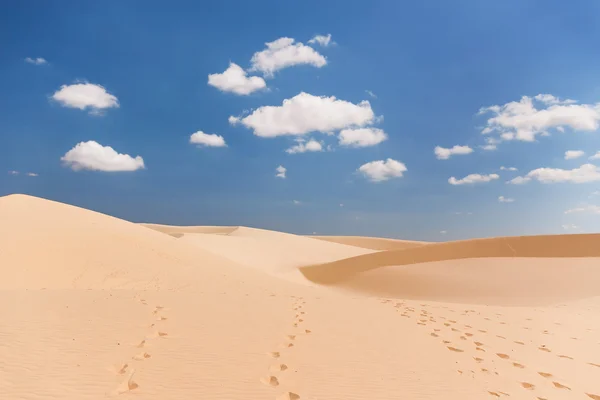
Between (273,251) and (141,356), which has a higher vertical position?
(273,251)

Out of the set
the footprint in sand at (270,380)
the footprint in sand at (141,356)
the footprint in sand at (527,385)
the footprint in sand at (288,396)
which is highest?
the footprint in sand at (141,356)

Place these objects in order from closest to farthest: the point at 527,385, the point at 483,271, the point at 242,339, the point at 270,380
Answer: the point at 270,380, the point at 527,385, the point at 242,339, the point at 483,271

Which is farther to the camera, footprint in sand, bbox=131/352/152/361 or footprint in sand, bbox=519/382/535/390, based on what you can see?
footprint in sand, bbox=131/352/152/361

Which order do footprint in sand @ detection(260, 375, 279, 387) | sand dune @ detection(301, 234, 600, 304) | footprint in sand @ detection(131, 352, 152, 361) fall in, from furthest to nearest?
sand dune @ detection(301, 234, 600, 304), footprint in sand @ detection(131, 352, 152, 361), footprint in sand @ detection(260, 375, 279, 387)

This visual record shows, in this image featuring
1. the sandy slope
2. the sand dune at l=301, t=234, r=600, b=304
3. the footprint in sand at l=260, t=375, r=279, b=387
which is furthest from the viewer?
the sandy slope

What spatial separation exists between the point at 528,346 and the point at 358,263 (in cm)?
1961

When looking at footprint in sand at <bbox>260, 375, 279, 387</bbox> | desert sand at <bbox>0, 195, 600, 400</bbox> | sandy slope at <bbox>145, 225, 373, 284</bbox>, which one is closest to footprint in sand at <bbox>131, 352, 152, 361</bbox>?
desert sand at <bbox>0, 195, 600, 400</bbox>

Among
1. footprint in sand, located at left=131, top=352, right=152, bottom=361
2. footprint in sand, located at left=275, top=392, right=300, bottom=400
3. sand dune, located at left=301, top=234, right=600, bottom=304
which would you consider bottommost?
footprint in sand, located at left=275, top=392, right=300, bottom=400

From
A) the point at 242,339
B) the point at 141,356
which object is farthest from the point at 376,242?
the point at 141,356

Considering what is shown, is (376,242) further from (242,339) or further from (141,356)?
(141,356)

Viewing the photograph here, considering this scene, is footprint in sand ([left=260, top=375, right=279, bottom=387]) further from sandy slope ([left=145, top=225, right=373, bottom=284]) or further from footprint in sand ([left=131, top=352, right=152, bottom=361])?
sandy slope ([left=145, top=225, right=373, bottom=284])

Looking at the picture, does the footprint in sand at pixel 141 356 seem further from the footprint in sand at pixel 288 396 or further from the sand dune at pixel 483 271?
the sand dune at pixel 483 271

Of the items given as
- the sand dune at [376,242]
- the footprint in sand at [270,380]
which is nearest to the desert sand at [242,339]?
the footprint in sand at [270,380]

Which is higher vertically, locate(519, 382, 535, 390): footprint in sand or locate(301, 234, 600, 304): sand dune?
locate(301, 234, 600, 304): sand dune
